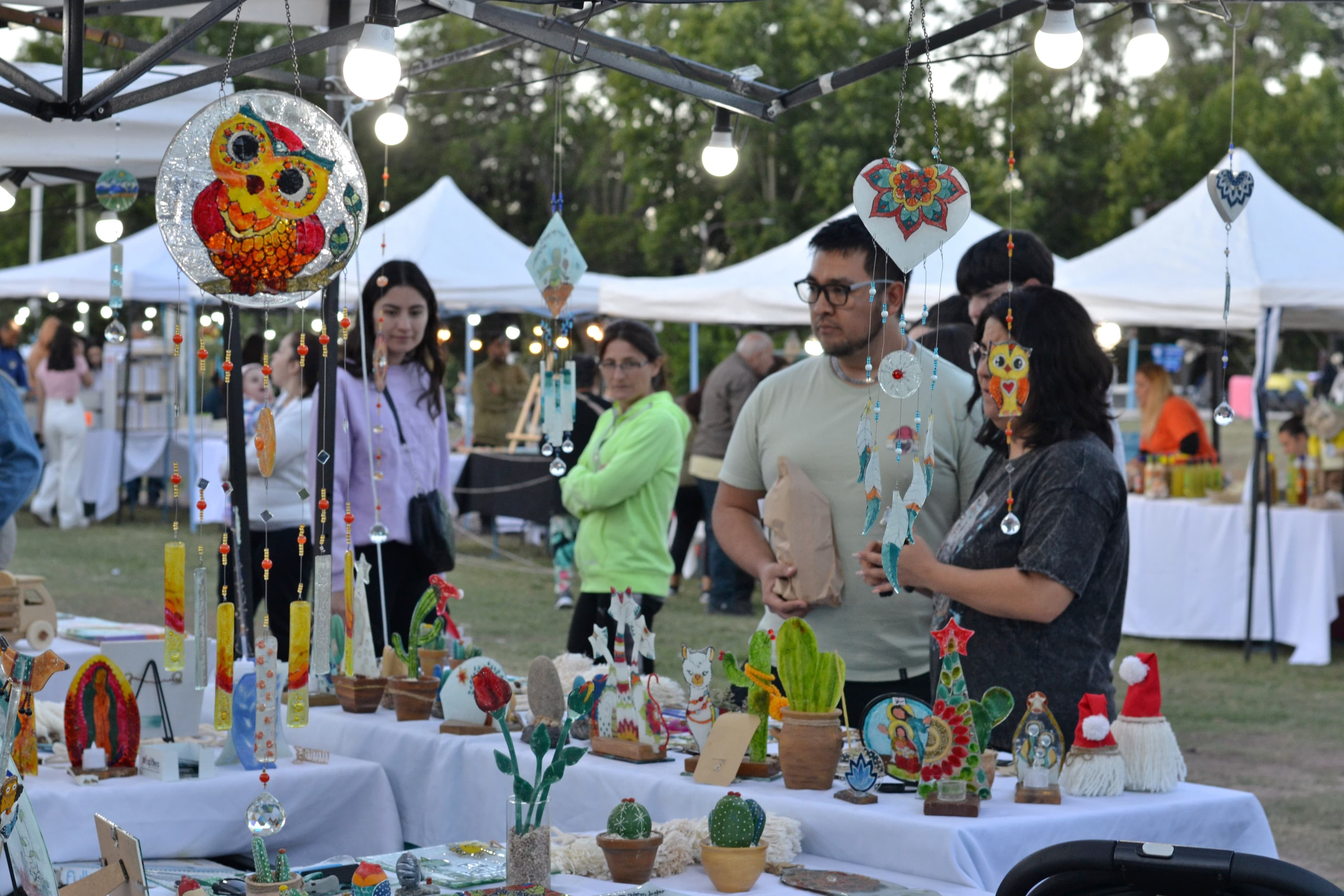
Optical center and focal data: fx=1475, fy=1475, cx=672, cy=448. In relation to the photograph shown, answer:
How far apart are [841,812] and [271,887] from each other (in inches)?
31.8

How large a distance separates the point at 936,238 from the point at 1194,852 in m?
1.14

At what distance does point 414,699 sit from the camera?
294cm

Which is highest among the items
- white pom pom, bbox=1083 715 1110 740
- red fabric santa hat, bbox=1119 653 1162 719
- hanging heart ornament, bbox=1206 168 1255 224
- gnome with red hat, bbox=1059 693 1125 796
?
hanging heart ornament, bbox=1206 168 1255 224

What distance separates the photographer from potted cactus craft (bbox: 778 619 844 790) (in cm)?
226

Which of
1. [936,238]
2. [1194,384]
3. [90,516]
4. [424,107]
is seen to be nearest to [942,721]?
[936,238]

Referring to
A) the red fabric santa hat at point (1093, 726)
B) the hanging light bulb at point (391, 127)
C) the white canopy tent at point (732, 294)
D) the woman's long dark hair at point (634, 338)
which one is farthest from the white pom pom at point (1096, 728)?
the white canopy tent at point (732, 294)

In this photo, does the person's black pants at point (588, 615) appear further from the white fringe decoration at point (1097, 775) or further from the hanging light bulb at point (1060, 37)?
the hanging light bulb at point (1060, 37)

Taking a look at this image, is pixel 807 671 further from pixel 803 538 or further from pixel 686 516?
pixel 686 516

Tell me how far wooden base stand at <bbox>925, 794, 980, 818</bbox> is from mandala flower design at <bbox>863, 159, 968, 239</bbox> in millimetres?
823

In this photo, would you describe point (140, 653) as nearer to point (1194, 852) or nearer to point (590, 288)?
point (1194, 852)

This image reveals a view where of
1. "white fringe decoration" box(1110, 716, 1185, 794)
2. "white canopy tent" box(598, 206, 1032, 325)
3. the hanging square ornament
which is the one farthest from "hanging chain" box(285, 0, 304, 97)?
"white canopy tent" box(598, 206, 1032, 325)

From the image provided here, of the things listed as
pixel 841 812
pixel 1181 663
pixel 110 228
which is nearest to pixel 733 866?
pixel 841 812

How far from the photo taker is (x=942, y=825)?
2.05m

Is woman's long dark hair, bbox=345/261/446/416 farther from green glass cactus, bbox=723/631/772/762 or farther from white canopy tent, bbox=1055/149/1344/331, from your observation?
white canopy tent, bbox=1055/149/1344/331
